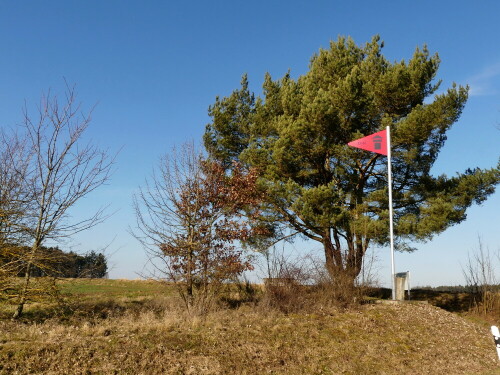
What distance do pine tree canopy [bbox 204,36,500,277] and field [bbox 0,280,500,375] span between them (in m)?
3.92

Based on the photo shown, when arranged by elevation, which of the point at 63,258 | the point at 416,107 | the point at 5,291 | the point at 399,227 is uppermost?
the point at 416,107

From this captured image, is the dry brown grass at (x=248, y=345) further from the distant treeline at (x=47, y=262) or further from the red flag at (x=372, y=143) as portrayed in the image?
the red flag at (x=372, y=143)

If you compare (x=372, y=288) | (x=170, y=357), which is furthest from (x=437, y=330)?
(x=170, y=357)

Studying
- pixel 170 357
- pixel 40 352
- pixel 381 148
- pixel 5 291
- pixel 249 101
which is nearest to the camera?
pixel 40 352

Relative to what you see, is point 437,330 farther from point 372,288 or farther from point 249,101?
point 249,101

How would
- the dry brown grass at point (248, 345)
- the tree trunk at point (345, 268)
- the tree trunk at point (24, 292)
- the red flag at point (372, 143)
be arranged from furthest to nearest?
the red flag at point (372, 143), the tree trunk at point (345, 268), the tree trunk at point (24, 292), the dry brown grass at point (248, 345)

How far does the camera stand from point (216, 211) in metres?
13.8

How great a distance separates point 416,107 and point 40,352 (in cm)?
1537

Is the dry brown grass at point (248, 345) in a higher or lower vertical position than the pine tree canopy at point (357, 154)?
lower

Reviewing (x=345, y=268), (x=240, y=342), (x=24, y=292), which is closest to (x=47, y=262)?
(x=24, y=292)

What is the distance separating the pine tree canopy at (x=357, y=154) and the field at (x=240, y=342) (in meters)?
3.92

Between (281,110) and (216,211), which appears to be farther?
(281,110)

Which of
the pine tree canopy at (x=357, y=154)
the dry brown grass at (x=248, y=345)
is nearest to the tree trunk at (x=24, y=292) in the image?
the dry brown grass at (x=248, y=345)

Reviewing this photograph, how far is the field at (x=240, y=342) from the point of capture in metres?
7.17
